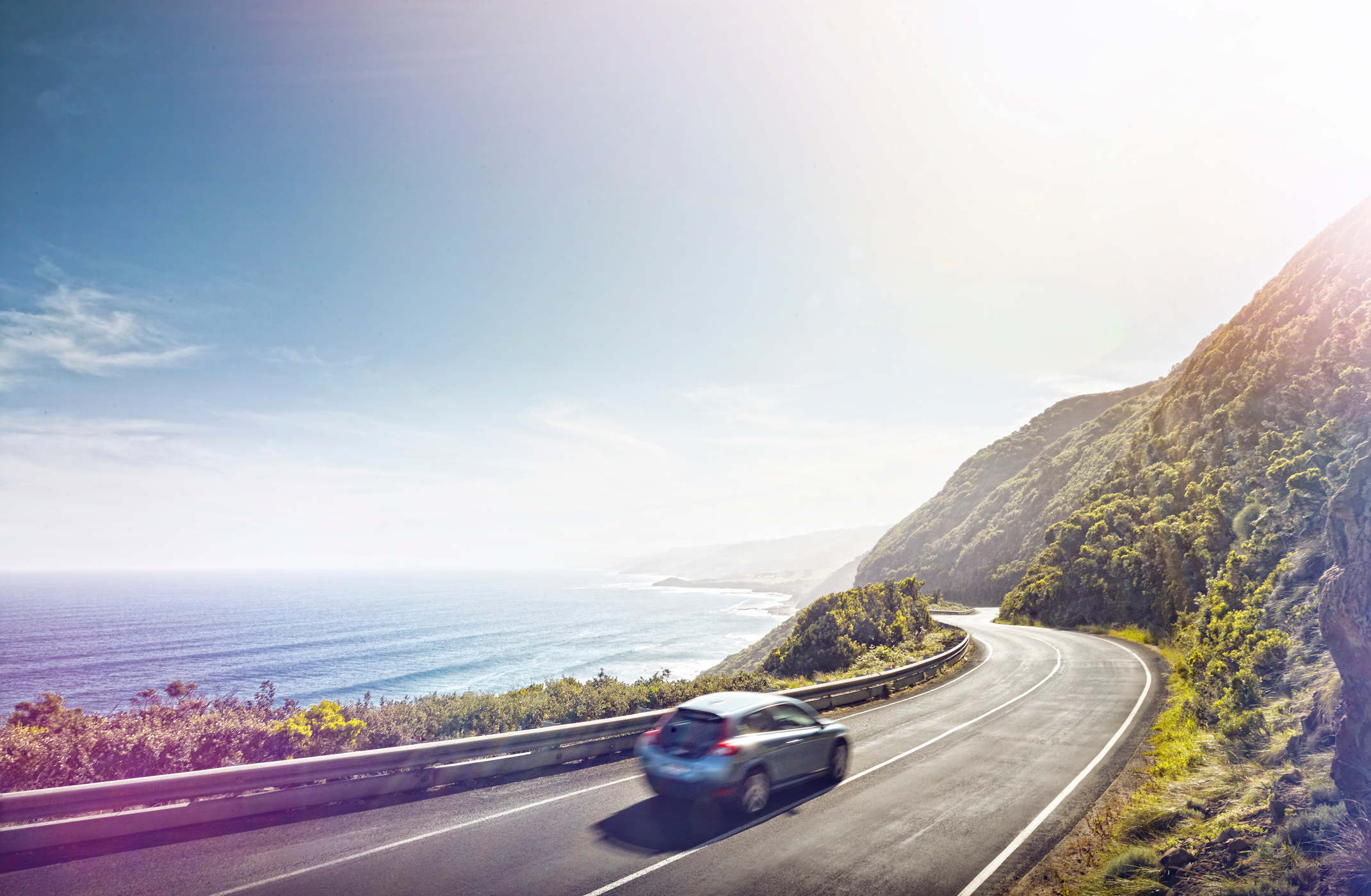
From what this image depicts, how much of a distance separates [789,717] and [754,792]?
1255mm

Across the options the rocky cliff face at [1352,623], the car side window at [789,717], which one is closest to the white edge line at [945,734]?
the car side window at [789,717]

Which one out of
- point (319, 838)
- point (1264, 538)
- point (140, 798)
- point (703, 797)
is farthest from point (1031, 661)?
point (140, 798)

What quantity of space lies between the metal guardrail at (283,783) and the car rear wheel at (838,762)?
344cm

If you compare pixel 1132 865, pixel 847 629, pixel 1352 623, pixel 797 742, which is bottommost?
pixel 847 629

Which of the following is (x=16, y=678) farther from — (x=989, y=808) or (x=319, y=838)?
(x=989, y=808)

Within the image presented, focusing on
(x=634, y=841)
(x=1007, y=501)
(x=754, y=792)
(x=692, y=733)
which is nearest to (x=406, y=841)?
(x=634, y=841)

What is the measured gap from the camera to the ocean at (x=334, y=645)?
57344 millimetres

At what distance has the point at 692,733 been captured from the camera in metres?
7.80

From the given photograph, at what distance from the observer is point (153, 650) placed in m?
71.6

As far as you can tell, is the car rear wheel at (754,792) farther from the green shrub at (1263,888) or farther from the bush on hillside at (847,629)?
the bush on hillside at (847,629)

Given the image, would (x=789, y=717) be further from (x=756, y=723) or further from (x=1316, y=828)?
(x=1316, y=828)

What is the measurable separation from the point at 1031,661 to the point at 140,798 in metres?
26.3

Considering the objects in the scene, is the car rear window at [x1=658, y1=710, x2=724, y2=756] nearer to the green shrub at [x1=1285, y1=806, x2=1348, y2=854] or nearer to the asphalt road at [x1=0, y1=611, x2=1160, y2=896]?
the asphalt road at [x1=0, y1=611, x2=1160, y2=896]

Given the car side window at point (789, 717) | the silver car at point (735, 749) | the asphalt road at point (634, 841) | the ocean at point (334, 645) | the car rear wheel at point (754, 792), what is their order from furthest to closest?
the ocean at point (334, 645) → the car side window at point (789, 717) → the car rear wheel at point (754, 792) → the silver car at point (735, 749) → the asphalt road at point (634, 841)
